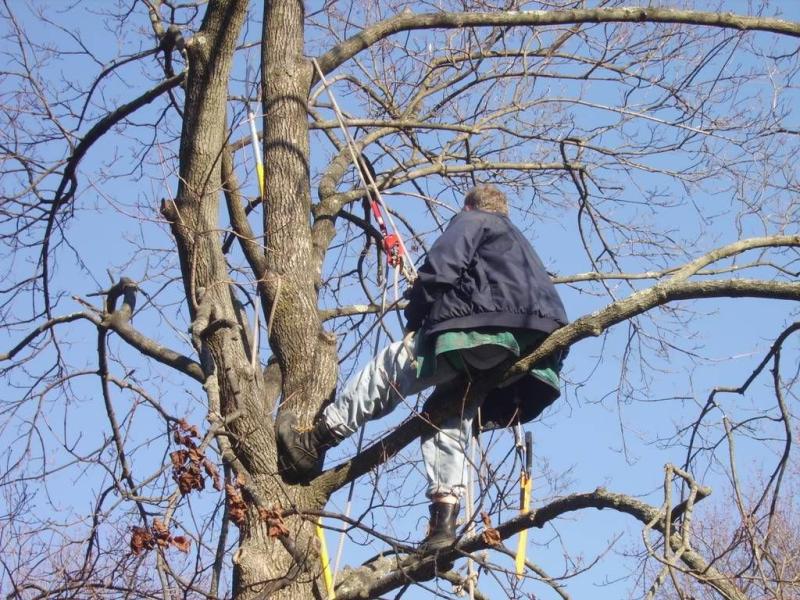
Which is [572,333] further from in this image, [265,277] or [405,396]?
[265,277]

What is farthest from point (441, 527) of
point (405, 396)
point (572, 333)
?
point (572, 333)

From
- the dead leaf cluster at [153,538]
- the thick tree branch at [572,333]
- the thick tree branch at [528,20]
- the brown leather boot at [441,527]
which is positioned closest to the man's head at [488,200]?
the thick tree branch at [572,333]

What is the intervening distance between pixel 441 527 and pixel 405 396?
634mm

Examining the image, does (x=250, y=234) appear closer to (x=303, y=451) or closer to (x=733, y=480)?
(x=303, y=451)

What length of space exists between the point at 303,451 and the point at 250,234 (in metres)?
1.36

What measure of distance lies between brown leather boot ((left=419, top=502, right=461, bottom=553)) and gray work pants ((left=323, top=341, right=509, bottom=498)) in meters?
0.06

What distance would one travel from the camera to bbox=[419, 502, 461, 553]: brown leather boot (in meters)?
4.92

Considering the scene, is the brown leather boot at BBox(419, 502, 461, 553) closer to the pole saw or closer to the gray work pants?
the gray work pants

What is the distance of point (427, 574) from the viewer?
4930 millimetres

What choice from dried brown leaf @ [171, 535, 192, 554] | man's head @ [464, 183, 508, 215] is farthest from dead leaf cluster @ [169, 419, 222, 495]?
man's head @ [464, 183, 508, 215]

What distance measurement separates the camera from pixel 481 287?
5.25 meters

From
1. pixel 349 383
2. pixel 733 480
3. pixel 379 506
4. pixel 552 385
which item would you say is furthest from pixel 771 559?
pixel 349 383

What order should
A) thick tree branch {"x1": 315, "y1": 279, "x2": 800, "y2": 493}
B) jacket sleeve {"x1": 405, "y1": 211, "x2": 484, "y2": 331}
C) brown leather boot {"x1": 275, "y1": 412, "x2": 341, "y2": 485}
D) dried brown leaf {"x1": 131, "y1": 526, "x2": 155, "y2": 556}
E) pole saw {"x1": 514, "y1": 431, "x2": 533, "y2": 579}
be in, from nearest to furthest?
1. dried brown leaf {"x1": 131, "y1": 526, "x2": 155, "y2": 556}
2. thick tree branch {"x1": 315, "y1": 279, "x2": 800, "y2": 493}
3. pole saw {"x1": 514, "y1": 431, "x2": 533, "y2": 579}
4. jacket sleeve {"x1": 405, "y1": 211, "x2": 484, "y2": 331}
5. brown leather boot {"x1": 275, "y1": 412, "x2": 341, "y2": 485}

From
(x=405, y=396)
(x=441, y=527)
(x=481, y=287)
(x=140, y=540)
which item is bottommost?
(x=140, y=540)
